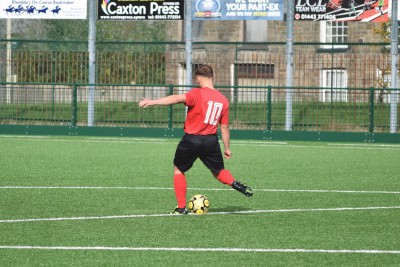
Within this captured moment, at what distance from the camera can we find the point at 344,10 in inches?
1193

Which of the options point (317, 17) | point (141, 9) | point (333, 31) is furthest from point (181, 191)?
point (333, 31)

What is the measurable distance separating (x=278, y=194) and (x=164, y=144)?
11889 mm

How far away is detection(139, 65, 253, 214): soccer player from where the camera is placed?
1146 centimetres

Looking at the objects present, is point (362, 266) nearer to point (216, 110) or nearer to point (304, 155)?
point (216, 110)

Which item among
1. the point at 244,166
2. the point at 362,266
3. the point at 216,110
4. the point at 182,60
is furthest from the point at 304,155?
the point at 182,60

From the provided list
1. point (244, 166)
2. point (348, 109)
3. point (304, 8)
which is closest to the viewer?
point (244, 166)

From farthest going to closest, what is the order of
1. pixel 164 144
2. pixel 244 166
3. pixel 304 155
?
pixel 164 144 < pixel 304 155 < pixel 244 166

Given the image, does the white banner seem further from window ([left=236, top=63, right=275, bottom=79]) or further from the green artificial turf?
the green artificial turf

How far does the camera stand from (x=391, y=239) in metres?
9.82

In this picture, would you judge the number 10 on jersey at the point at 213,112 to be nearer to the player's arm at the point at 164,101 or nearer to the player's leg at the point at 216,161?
the player's leg at the point at 216,161

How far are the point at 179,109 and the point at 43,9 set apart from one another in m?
5.90

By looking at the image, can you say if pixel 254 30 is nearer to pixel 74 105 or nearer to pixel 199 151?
pixel 74 105

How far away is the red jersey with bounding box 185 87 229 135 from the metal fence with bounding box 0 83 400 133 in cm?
1631

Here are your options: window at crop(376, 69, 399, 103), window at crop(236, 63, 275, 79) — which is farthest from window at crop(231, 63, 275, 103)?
window at crop(376, 69, 399, 103)
